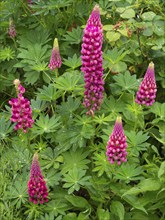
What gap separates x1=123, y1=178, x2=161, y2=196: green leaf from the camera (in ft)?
10.2

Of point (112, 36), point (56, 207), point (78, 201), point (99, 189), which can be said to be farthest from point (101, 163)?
point (112, 36)

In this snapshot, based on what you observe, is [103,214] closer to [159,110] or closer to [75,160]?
[75,160]

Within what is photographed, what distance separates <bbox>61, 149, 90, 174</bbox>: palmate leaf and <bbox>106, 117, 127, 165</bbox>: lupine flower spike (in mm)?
364

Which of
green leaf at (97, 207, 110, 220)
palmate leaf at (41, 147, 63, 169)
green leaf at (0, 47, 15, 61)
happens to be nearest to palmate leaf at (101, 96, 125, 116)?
palmate leaf at (41, 147, 63, 169)

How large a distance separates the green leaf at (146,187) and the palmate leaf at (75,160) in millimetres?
373

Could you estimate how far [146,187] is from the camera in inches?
124

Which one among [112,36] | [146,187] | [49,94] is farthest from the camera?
[112,36]

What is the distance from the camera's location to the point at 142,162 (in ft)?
12.1

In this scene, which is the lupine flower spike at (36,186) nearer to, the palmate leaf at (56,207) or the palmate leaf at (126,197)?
the palmate leaf at (56,207)

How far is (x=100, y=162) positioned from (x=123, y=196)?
0.81 feet

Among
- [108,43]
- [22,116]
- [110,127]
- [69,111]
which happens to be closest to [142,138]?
[110,127]

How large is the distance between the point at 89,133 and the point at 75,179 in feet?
1.02

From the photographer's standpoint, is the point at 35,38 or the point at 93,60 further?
the point at 35,38

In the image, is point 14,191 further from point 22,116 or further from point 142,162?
point 142,162
